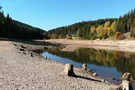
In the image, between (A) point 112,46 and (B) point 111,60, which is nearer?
(B) point 111,60

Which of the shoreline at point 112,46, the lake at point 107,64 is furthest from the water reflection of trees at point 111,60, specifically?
the shoreline at point 112,46

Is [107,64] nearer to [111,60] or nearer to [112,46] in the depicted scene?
[111,60]

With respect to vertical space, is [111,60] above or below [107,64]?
above

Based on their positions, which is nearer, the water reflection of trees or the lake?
the lake

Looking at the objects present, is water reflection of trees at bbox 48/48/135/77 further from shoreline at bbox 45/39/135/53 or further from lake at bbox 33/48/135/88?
shoreline at bbox 45/39/135/53

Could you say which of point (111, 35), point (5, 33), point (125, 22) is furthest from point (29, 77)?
point (125, 22)

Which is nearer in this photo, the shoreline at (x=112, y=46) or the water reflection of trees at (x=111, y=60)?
the water reflection of trees at (x=111, y=60)

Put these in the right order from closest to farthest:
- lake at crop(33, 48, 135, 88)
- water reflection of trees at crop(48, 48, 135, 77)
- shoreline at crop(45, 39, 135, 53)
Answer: lake at crop(33, 48, 135, 88) → water reflection of trees at crop(48, 48, 135, 77) → shoreline at crop(45, 39, 135, 53)

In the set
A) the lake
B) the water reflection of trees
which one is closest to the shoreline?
the water reflection of trees

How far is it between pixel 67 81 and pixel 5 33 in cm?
11243

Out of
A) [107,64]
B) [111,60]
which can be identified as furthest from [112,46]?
[107,64]

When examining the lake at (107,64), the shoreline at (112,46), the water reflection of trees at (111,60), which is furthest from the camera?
the shoreline at (112,46)

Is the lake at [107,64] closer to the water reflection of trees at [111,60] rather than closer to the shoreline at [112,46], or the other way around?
the water reflection of trees at [111,60]

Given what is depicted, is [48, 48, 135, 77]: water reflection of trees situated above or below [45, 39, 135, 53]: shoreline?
below
